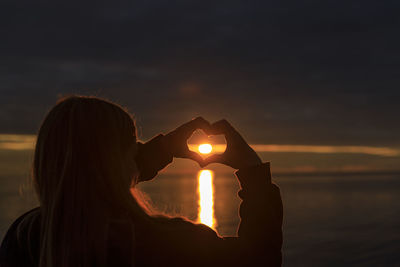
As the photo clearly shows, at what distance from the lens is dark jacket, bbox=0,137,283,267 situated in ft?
6.46

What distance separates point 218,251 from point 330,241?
103 feet

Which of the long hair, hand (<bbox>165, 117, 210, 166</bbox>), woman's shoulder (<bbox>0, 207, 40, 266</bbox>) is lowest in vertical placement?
woman's shoulder (<bbox>0, 207, 40, 266</bbox>)

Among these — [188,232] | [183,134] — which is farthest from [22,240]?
[183,134]

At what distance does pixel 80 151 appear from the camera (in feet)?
6.81

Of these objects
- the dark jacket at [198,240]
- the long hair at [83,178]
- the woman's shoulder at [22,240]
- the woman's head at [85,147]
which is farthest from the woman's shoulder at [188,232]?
the woman's shoulder at [22,240]

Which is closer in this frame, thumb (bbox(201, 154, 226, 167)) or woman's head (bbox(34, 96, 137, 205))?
woman's head (bbox(34, 96, 137, 205))

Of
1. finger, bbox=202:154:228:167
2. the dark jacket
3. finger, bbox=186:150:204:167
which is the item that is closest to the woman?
the dark jacket

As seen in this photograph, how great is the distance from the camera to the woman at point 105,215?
6.49ft

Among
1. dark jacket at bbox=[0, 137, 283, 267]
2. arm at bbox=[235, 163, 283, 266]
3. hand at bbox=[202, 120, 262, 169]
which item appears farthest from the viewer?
hand at bbox=[202, 120, 262, 169]

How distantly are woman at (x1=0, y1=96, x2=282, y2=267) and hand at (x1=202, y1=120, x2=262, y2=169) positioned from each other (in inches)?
4.0

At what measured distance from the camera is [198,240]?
6.63ft

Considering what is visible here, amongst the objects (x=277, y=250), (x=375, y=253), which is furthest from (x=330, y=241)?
(x=277, y=250)

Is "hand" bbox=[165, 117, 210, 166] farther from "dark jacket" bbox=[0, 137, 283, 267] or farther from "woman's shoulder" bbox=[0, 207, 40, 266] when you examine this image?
"woman's shoulder" bbox=[0, 207, 40, 266]

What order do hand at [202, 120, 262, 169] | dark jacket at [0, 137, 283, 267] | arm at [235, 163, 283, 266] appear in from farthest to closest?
hand at [202, 120, 262, 169] → arm at [235, 163, 283, 266] → dark jacket at [0, 137, 283, 267]
